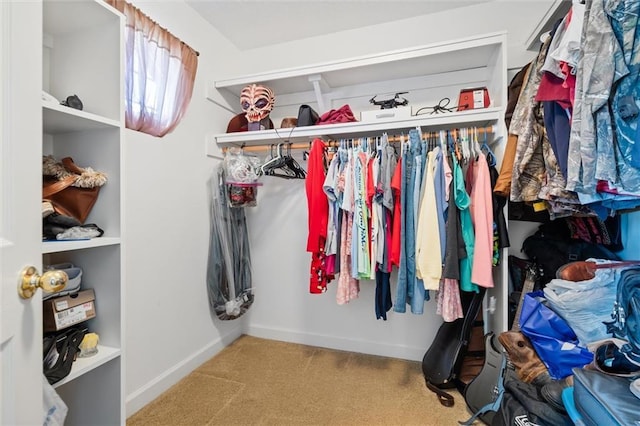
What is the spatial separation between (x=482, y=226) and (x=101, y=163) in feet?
5.59

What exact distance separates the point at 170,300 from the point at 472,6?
2.79 m

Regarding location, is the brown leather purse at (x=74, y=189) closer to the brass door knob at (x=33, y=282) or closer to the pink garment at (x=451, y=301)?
the brass door knob at (x=33, y=282)

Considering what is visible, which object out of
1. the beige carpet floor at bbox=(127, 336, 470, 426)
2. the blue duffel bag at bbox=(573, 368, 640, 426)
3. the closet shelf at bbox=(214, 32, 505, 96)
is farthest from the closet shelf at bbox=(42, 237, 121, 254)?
the blue duffel bag at bbox=(573, 368, 640, 426)

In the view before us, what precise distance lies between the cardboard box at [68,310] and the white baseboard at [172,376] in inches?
32.7

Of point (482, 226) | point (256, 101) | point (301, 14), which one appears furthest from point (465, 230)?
point (301, 14)

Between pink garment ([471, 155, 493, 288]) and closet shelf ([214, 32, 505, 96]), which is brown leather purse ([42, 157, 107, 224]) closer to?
closet shelf ([214, 32, 505, 96])

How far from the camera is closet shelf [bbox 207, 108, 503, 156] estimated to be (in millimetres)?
1607

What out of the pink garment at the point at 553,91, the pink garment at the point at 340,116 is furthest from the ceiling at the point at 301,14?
the pink garment at the point at 553,91

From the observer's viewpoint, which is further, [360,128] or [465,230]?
[360,128]

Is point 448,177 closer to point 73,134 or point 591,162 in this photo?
point 591,162

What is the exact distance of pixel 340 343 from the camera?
221 cm

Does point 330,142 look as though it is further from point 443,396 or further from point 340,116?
point 443,396

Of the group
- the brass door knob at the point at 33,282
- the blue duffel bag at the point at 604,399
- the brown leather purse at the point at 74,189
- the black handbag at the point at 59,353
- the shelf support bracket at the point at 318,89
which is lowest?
the blue duffel bag at the point at 604,399

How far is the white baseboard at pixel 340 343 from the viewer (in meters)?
2.07
